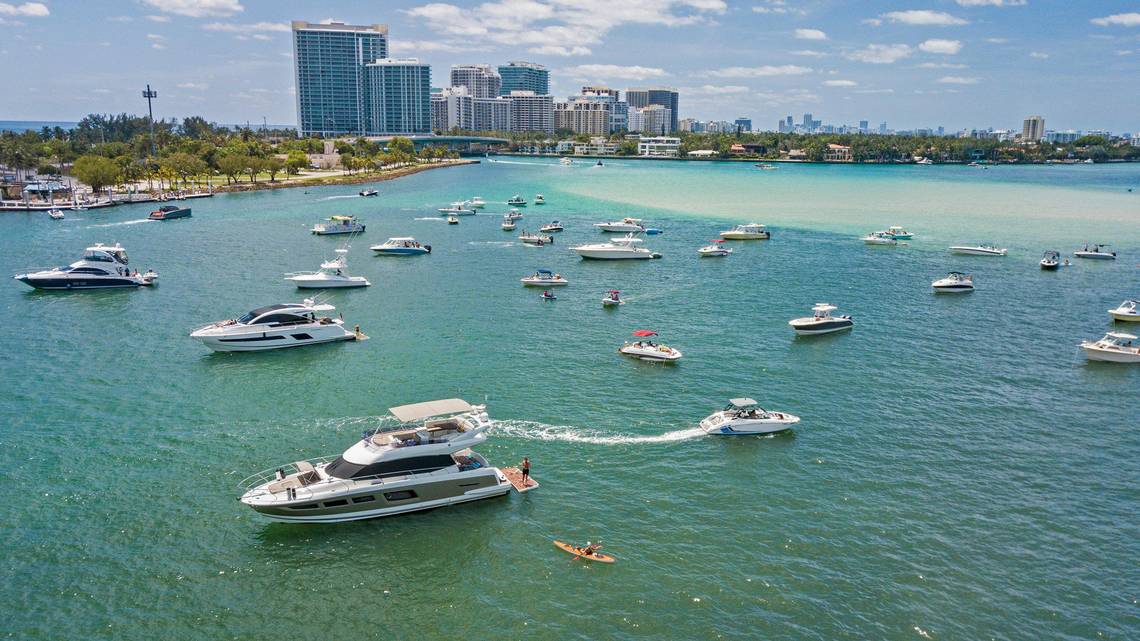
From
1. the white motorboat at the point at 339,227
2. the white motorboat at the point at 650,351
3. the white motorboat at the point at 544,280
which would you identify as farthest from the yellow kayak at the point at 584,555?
the white motorboat at the point at 339,227

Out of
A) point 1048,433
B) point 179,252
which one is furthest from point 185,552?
point 179,252

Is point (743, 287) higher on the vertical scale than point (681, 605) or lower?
higher

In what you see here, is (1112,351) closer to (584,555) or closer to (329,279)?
(584,555)

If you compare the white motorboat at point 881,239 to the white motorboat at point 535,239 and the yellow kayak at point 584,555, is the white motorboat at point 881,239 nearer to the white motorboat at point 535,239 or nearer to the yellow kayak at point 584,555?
the white motorboat at point 535,239

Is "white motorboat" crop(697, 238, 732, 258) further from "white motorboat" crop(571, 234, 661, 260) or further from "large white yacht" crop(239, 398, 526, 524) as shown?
"large white yacht" crop(239, 398, 526, 524)

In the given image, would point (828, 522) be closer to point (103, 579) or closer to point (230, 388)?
point (103, 579)
